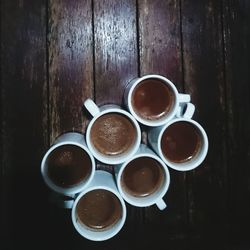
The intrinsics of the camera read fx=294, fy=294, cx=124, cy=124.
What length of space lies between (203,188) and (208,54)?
45 cm

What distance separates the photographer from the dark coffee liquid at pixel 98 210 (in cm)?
85

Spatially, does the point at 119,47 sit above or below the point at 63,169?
above

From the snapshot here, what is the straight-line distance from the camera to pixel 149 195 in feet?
2.87

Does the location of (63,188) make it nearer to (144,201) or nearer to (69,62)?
(144,201)

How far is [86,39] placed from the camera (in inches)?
36.9

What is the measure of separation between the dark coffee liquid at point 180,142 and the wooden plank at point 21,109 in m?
0.39

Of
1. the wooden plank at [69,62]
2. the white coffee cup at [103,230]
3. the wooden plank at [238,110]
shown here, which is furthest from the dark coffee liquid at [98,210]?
the wooden plank at [238,110]

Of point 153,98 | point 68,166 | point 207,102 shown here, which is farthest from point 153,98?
point 68,166

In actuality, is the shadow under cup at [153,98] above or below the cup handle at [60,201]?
above

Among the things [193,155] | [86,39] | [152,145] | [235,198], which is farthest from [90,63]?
[235,198]

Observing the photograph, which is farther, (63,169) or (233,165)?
(233,165)

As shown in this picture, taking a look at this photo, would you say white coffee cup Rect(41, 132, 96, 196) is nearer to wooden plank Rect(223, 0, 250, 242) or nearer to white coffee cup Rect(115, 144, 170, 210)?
white coffee cup Rect(115, 144, 170, 210)

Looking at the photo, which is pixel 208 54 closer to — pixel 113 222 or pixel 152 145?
pixel 152 145

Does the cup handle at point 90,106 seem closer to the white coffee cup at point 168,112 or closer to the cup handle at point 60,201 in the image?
the white coffee cup at point 168,112
